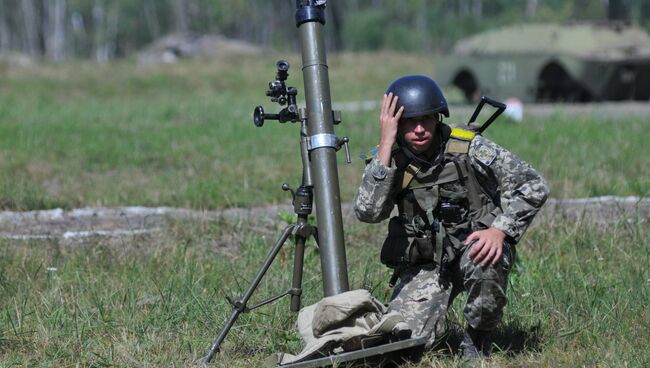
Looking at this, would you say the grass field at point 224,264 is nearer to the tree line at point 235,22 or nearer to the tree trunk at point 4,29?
the tree line at point 235,22

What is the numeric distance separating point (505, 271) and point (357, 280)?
4.65ft

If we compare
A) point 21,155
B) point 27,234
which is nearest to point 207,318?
point 27,234

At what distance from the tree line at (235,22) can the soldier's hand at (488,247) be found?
67.9m

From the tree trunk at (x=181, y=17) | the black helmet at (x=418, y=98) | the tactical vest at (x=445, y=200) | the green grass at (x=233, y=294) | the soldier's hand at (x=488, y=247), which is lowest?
the green grass at (x=233, y=294)

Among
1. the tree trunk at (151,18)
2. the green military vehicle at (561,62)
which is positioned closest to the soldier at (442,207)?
the green military vehicle at (561,62)

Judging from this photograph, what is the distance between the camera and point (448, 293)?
460 cm

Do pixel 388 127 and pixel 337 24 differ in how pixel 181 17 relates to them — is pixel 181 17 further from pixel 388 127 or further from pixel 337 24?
pixel 388 127

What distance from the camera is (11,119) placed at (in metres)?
16.0

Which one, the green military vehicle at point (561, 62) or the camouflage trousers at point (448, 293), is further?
the green military vehicle at point (561, 62)

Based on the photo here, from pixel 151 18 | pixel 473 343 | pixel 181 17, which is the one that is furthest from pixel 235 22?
pixel 473 343

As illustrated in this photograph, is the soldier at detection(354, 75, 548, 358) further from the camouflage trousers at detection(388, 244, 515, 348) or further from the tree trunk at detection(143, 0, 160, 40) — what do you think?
the tree trunk at detection(143, 0, 160, 40)

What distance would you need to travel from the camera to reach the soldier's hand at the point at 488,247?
4230mm

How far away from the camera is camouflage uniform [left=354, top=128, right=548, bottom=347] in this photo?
14.1ft

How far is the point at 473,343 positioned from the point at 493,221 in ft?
1.83
